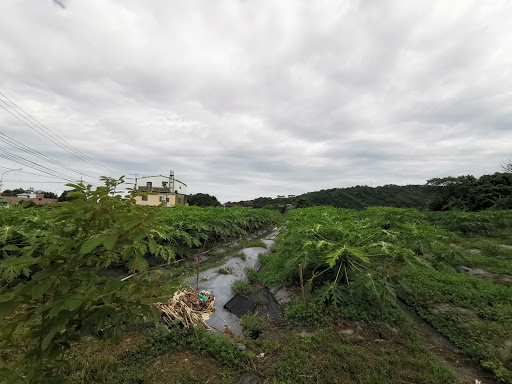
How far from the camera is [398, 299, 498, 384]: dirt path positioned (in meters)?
2.95

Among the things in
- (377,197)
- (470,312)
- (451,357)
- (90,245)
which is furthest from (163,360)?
(377,197)

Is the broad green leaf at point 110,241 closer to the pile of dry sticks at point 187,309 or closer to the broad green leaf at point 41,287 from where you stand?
the broad green leaf at point 41,287

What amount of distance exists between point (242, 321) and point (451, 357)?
3.44 metres

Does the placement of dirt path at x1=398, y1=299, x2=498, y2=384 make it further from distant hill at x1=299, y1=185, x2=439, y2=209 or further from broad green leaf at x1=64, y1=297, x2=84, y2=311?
distant hill at x1=299, y1=185, x2=439, y2=209

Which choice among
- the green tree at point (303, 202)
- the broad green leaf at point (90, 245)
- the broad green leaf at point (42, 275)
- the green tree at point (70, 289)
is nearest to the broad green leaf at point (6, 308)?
the green tree at point (70, 289)

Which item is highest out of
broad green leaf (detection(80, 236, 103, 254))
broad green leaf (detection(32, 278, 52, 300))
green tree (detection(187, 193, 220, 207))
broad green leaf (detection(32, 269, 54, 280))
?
green tree (detection(187, 193, 220, 207))

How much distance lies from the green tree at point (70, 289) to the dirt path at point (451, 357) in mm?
4261

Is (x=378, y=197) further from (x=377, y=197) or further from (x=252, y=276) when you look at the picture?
(x=252, y=276)

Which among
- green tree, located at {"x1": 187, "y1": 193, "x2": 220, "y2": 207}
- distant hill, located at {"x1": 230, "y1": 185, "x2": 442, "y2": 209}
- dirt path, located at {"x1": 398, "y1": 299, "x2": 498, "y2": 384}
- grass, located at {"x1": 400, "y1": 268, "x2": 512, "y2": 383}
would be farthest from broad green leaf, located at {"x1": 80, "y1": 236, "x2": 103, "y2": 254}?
green tree, located at {"x1": 187, "y1": 193, "x2": 220, "y2": 207}

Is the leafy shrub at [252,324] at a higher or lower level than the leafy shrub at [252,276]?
lower

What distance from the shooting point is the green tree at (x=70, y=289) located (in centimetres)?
113

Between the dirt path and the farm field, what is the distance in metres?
0.02

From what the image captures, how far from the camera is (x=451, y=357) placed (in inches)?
134

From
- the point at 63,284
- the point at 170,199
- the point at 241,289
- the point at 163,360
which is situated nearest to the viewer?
the point at 63,284
